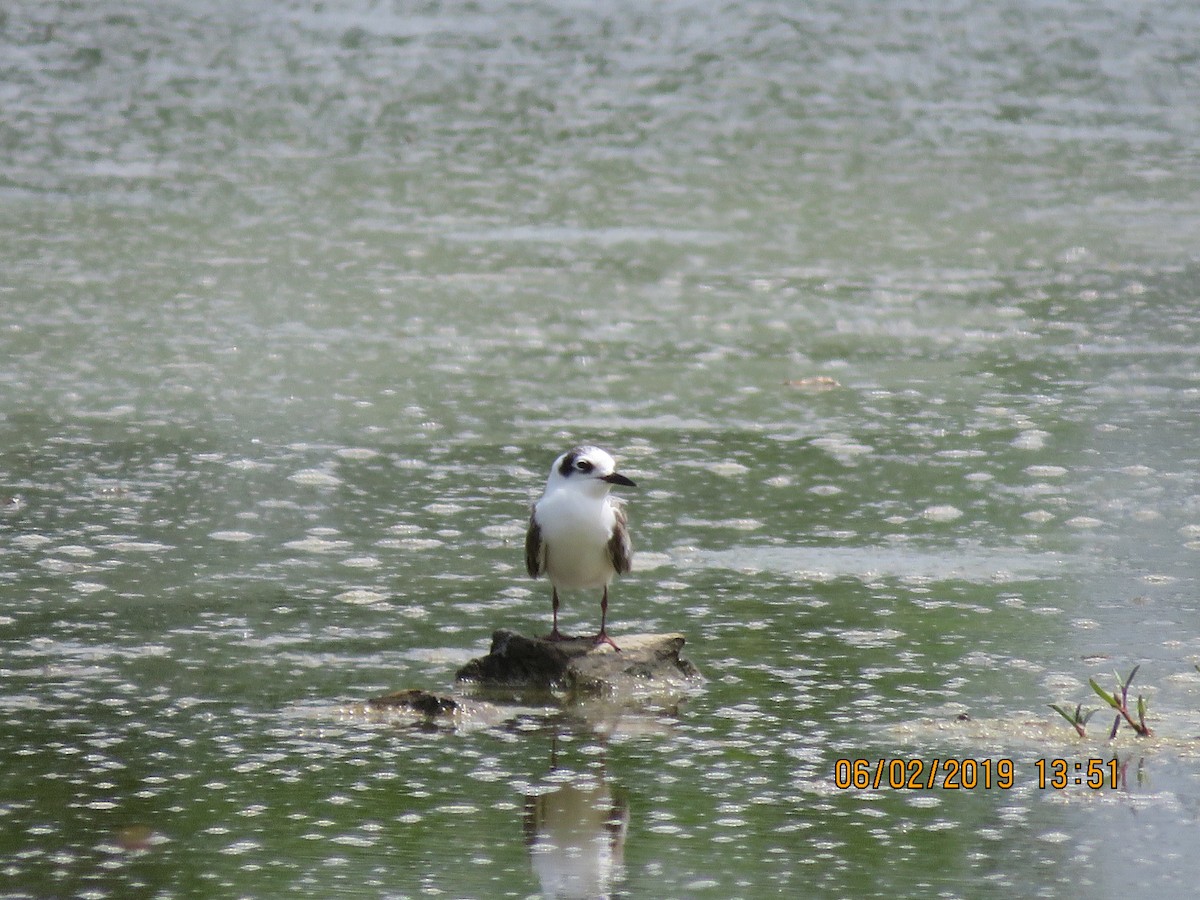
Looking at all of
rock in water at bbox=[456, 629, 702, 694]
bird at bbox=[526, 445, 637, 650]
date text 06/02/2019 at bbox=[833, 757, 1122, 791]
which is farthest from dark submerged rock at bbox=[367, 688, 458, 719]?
date text 06/02/2019 at bbox=[833, 757, 1122, 791]

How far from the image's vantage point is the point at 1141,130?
55.2 ft

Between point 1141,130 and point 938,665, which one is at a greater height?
point 1141,130

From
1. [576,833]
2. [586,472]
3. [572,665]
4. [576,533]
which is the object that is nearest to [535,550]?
[576,533]

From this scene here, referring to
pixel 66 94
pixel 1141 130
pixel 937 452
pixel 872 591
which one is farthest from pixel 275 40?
pixel 872 591

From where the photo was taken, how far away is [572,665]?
19.6 feet

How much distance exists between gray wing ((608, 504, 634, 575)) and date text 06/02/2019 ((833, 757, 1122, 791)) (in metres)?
1.11

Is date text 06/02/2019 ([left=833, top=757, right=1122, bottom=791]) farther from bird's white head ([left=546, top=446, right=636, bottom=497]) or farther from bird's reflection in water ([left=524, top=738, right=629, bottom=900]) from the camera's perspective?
bird's white head ([left=546, top=446, right=636, bottom=497])

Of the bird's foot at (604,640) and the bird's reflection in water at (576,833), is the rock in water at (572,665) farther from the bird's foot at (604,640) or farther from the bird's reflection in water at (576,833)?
the bird's reflection in water at (576,833)

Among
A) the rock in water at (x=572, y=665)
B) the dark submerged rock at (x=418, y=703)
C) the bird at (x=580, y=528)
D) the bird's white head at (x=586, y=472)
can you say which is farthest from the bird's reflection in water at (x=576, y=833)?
the bird's white head at (x=586, y=472)

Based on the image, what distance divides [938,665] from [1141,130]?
11.7m

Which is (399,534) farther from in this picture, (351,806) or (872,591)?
(351,806)

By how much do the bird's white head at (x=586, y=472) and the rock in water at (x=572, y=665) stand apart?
487mm

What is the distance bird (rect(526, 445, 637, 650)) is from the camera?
19.9 feet

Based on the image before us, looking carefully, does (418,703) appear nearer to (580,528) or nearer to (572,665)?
(572,665)
